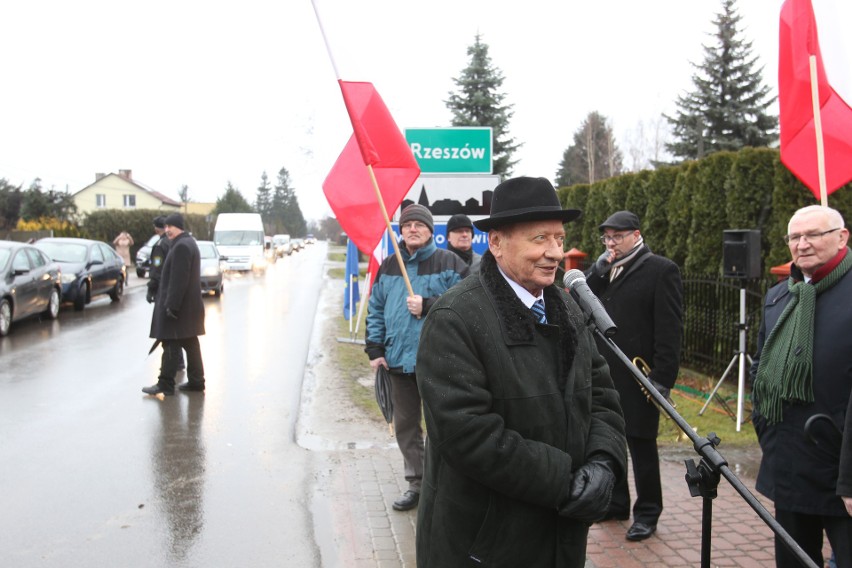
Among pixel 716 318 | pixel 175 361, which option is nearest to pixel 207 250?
pixel 175 361

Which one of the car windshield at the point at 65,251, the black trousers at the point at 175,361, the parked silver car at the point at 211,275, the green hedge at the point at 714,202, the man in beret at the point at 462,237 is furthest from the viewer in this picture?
the parked silver car at the point at 211,275

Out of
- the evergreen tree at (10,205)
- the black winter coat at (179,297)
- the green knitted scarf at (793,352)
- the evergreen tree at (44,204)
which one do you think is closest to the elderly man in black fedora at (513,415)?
the green knitted scarf at (793,352)

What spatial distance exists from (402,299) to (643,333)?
170cm

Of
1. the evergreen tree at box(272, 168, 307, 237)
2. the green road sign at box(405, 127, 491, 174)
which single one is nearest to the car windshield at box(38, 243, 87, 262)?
the green road sign at box(405, 127, 491, 174)

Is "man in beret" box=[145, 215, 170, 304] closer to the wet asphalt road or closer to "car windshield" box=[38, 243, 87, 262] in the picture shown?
the wet asphalt road

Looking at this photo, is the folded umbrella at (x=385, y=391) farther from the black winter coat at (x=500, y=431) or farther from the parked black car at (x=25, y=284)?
the parked black car at (x=25, y=284)

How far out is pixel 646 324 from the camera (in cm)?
504

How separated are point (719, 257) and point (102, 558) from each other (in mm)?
9135

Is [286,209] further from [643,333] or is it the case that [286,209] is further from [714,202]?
[643,333]

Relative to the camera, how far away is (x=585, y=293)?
292 cm

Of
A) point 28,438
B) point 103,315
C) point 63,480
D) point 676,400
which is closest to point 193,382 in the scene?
point 28,438

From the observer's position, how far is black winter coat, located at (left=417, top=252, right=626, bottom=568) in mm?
2365

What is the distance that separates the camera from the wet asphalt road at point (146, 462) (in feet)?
15.7

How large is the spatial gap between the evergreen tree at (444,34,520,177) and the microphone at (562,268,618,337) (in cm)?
3188
